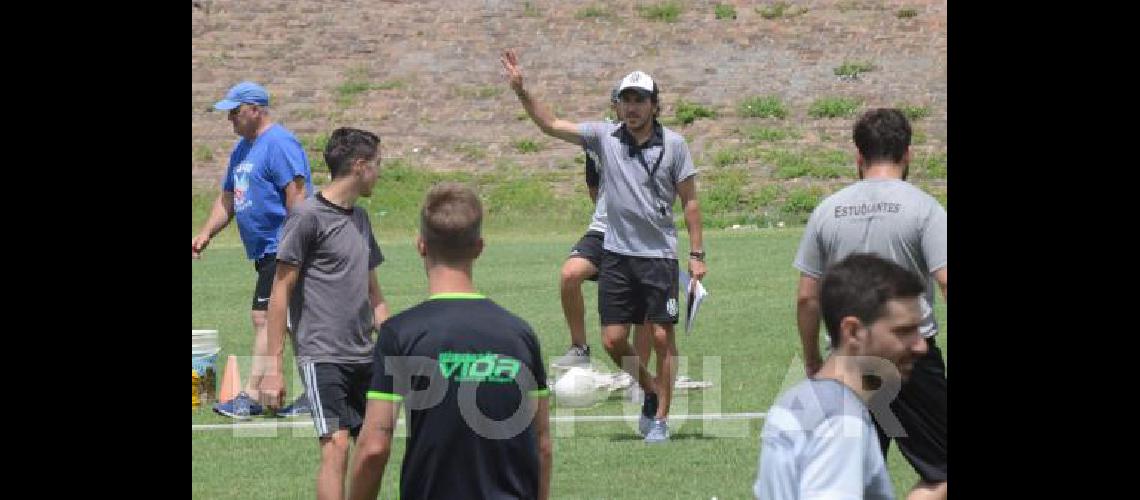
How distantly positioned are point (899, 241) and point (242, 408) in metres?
5.67

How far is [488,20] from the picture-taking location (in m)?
43.9

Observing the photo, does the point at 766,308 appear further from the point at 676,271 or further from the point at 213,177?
the point at 213,177

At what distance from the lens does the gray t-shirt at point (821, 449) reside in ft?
14.2

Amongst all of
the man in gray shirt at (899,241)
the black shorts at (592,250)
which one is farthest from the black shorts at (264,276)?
the man in gray shirt at (899,241)

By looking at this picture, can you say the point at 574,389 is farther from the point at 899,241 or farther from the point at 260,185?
the point at 899,241

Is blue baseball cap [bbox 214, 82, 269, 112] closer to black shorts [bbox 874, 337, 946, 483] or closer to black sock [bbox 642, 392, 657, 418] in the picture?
black sock [bbox 642, 392, 657, 418]

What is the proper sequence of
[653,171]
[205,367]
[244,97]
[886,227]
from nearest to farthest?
[886,227]
[653,171]
[244,97]
[205,367]

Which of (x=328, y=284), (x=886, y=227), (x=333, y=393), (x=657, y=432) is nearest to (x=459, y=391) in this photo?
(x=886, y=227)

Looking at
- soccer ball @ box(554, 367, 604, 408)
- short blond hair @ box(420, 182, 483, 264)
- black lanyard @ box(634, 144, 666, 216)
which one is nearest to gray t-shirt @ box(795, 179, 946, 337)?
short blond hair @ box(420, 182, 483, 264)

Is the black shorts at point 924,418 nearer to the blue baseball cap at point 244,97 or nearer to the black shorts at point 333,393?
the black shorts at point 333,393

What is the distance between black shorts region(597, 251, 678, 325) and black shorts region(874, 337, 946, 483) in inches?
148

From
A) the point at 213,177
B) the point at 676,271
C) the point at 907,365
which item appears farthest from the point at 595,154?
the point at 213,177

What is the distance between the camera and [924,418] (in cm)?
729

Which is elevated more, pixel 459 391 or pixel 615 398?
pixel 459 391
